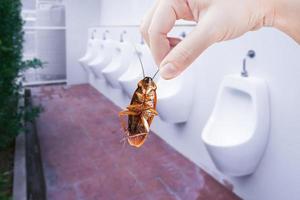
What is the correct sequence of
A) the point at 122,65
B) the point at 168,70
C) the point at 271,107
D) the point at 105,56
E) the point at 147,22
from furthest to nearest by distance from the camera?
the point at 105,56
the point at 122,65
the point at 271,107
the point at 147,22
the point at 168,70

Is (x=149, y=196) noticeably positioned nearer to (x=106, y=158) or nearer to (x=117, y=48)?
(x=106, y=158)

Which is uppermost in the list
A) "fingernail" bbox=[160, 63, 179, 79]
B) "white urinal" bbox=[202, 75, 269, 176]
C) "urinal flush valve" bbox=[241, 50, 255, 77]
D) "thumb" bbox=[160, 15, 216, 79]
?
"thumb" bbox=[160, 15, 216, 79]

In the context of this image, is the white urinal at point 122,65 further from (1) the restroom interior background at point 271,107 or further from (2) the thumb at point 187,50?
(2) the thumb at point 187,50

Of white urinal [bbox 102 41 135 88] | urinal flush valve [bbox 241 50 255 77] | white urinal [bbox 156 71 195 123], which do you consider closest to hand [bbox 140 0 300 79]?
urinal flush valve [bbox 241 50 255 77]

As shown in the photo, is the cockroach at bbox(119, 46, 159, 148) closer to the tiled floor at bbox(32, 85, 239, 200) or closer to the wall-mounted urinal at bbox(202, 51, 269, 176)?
the wall-mounted urinal at bbox(202, 51, 269, 176)

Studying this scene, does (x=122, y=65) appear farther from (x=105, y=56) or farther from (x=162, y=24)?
(x=162, y=24)

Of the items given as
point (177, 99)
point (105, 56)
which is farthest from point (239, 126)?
point (105, 56)

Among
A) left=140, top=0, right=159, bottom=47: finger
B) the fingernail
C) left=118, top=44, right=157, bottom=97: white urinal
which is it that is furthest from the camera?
left=118, top=44, right=157, bottom=97: white urinal
